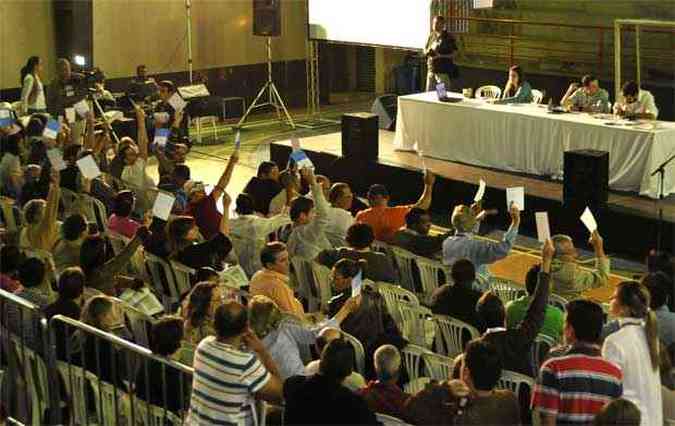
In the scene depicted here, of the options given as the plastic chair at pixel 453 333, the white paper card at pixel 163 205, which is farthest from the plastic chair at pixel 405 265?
the white paper card at pixel 163 205

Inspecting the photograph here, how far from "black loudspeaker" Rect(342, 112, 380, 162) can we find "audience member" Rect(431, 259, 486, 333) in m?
6.55

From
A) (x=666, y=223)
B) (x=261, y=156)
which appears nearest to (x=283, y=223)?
(x=666, y=223)

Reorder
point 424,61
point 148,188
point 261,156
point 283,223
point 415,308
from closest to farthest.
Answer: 1. point 415,308
2. point 283,223
3. point 148,188
4. point 261,156
5. point 424,61

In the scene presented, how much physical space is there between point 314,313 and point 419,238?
1.31 m

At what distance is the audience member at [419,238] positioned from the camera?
788cm

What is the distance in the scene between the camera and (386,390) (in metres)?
4.75

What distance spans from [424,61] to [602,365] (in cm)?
1419

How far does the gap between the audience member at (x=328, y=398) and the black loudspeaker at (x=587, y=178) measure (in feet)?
21.7

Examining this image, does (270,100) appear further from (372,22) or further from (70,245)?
(70,245)

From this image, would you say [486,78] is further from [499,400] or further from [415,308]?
[499,400]

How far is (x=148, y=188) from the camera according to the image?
9758 millimetres

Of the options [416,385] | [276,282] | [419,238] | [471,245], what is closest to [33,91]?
[419,238]

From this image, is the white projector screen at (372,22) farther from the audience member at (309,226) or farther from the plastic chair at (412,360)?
the plastic chair at (412,360)

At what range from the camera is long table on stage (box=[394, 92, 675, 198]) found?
1091 cm
